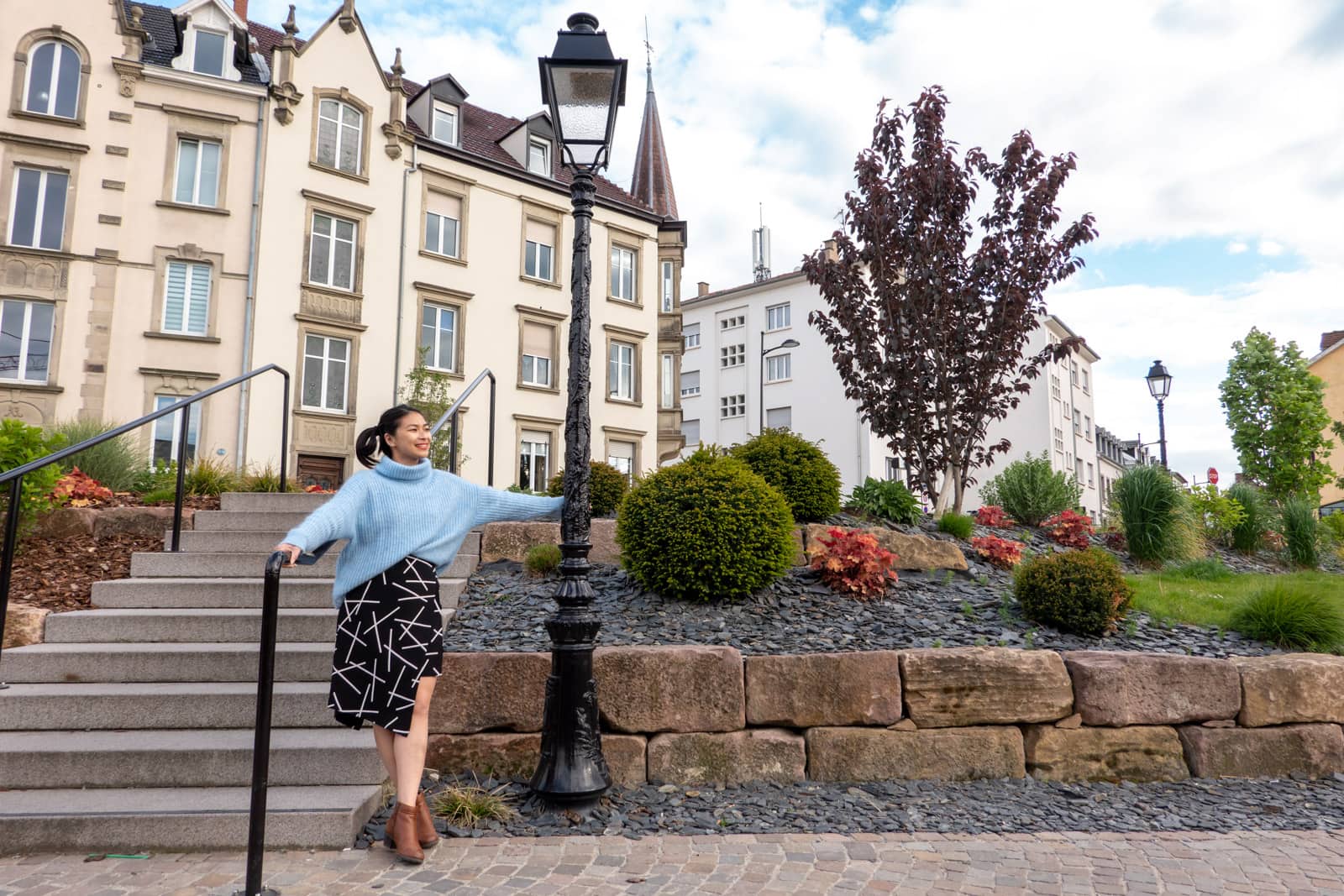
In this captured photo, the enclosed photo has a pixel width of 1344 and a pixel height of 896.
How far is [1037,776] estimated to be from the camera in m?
4.77

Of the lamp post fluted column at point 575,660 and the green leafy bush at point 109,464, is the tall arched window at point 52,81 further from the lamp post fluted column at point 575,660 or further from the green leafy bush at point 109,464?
the lamp post fluted column at point 575,660

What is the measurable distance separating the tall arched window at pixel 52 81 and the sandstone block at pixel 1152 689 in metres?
21.2

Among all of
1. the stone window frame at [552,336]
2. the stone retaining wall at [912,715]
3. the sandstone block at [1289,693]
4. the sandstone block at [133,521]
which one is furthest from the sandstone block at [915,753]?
the stone window frame at [552,336]

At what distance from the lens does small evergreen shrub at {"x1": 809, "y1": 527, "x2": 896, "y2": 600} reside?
5.94 metres

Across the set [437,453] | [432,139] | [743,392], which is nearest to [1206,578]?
[437,453]

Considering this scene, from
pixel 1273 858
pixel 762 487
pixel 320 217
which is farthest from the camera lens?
→ pixel 320 217

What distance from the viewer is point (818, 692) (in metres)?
4.70

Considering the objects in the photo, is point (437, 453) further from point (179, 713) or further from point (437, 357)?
point (179, 713)

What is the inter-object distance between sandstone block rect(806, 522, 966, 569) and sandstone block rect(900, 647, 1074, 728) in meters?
1.97

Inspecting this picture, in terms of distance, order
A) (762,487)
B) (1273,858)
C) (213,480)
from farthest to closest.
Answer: (213,480) → (762,487) → (1273,858)

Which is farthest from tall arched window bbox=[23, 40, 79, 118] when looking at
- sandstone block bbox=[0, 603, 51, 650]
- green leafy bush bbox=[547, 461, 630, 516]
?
sandstone block bbox=[0, 603, 51, 650]

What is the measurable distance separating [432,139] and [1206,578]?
2034cm

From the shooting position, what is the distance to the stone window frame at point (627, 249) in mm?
25062

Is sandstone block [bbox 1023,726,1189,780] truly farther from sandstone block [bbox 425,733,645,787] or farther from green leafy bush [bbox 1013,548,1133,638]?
sandstone block [bbox 425,733,645,787]
